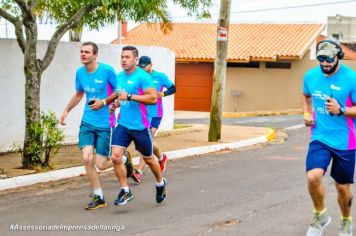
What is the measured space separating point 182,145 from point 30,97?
4.84 meters

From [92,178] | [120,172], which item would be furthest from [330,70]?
[92,178]

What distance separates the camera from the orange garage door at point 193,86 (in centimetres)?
3183

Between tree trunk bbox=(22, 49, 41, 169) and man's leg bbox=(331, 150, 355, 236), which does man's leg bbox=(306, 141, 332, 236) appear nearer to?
man's leg bbox=(331, 150, 355, 236)

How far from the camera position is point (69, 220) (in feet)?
22.8

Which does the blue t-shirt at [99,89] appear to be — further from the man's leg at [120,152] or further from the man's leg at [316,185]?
the man's leg at [316,185]

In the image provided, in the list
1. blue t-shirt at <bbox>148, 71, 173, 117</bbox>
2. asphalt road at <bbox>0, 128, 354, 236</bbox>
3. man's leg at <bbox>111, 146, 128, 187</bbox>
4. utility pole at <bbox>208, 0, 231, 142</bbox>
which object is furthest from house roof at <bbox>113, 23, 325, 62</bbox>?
man's leg at <bbox>111, 146, 128, 187</bbox>

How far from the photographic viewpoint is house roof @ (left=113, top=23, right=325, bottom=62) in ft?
101

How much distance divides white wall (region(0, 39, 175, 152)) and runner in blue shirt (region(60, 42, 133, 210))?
4615 mm

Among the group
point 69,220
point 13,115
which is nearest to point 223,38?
point 13,115

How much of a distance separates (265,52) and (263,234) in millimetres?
25001

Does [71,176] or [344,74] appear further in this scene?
[71,176]

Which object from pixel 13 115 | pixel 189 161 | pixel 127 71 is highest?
pixel 127 71

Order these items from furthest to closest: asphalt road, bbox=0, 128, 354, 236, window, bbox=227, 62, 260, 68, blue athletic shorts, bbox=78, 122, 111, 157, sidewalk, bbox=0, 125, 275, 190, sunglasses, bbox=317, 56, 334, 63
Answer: window, bbox=227, 62, 260, 68 → sidewalk, bbox=0, 125, 275, 190 → blue athletic shorts, bbox=78, 122, 111, 157 → asphalt road, bbox=0, 128, 354, 236 → sunglasses, bbox=317, 56, 334, 63

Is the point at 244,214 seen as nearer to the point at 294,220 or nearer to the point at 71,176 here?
the point at 294,220
